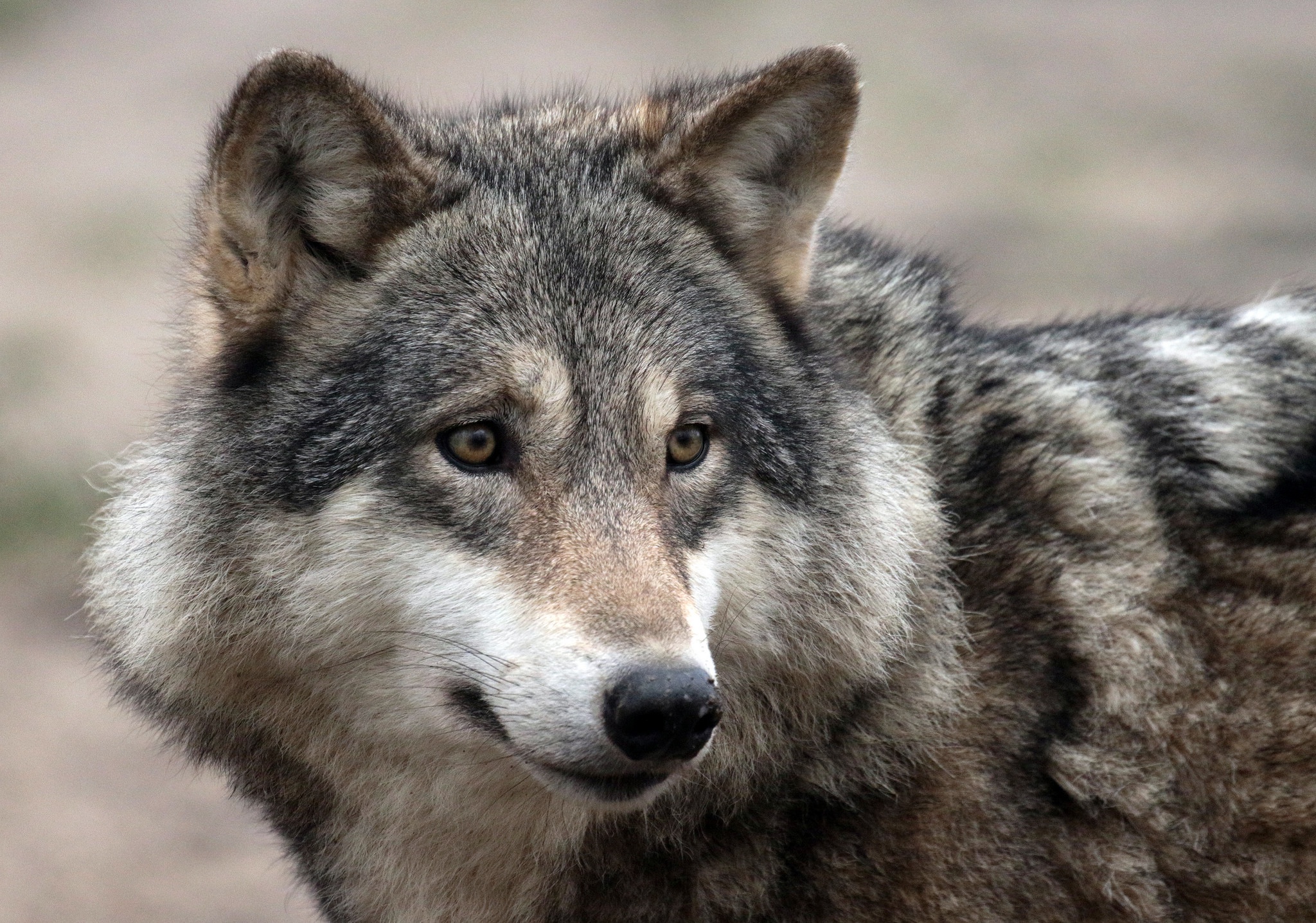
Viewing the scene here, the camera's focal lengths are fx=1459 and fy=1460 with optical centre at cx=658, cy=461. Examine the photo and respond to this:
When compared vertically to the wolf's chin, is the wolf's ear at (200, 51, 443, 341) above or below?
above

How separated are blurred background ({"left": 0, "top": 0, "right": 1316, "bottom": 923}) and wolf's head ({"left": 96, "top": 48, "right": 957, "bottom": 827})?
3403 mm

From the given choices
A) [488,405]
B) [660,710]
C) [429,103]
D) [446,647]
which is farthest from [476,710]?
[429,103]

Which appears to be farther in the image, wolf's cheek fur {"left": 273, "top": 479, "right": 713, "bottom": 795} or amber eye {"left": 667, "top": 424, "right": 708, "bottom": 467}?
amber eye {"left": 667, "top": 424, "right": 708, "bottom": 467}

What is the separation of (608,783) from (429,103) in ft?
40.2

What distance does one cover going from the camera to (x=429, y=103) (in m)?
14.6

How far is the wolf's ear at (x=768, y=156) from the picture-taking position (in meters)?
3.87

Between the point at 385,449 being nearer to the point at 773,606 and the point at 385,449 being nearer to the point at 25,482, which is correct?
the point at 773,606

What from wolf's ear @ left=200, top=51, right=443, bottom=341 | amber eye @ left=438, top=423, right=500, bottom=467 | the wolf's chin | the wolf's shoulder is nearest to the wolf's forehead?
amber eye @ left=438, top=423, right=500, bottom=467

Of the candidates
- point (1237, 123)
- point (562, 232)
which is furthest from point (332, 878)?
point (1237, 123)

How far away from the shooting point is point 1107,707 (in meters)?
3.98

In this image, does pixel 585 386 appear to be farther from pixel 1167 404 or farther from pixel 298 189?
pixel 1167 404

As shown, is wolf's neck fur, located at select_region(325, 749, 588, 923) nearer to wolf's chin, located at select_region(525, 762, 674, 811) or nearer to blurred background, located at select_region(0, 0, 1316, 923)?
wolf's chin, located at select_region(525, 762, 674, 811)

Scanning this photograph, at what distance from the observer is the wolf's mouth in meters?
3.35

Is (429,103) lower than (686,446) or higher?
higher
